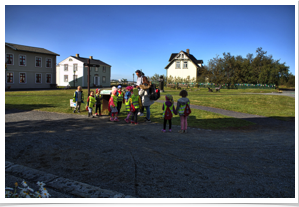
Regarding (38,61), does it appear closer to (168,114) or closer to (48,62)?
(48,62)

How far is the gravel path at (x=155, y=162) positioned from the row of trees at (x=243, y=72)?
40.7 m

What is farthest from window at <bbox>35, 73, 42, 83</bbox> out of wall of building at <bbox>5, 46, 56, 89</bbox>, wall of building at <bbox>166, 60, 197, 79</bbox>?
wall of building at <bbox>166, 60, 197, 79</bbox>

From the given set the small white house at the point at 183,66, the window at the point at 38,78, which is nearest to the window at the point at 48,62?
the window at the point at 38,78

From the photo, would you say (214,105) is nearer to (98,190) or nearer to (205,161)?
(205,161)

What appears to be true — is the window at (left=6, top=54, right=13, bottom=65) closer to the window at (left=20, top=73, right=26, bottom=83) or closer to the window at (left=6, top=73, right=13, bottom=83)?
the window at (left=6, top=73, right=13, bottom=83)

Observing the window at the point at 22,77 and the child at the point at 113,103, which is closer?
the child at the point at 113,103

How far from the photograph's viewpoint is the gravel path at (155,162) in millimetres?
3125

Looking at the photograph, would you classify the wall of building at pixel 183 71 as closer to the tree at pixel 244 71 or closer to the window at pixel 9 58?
the tree at pixel 244 71

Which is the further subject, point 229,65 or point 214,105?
point 229,65

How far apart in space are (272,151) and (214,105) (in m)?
10.1

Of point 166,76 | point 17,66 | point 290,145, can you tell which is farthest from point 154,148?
point 166,76

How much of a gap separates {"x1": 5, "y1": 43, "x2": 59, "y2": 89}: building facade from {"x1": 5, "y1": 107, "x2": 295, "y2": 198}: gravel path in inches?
1371

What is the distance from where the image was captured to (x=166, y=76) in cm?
5378

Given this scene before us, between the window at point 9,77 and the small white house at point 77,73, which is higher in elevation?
the small white house at point 77,73
